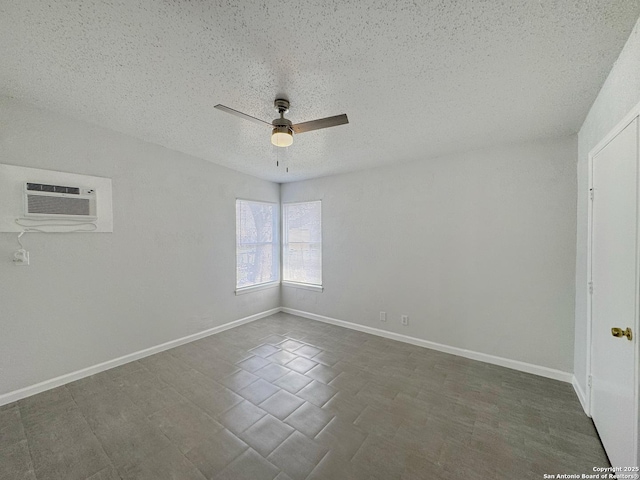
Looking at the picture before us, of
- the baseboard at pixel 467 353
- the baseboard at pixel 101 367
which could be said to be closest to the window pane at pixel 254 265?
the baseboard at pixel 101 367

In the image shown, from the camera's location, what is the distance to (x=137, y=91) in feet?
6.63

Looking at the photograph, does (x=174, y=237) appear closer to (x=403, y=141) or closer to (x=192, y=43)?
(x=192, y=43)

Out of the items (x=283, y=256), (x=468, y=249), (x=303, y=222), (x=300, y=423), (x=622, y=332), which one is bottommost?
(x=300, y=423)

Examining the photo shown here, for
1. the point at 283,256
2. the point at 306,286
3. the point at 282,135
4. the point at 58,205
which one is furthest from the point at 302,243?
the point at 58,205

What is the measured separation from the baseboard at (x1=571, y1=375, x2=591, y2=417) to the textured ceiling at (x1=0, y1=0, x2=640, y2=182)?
2.39m

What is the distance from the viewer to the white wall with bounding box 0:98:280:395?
91.4 inches

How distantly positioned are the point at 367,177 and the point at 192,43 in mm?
2834

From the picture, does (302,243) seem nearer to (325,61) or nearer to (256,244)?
(256,244)

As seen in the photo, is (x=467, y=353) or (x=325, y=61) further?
(x=467, y=353)

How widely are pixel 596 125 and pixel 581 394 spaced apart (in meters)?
2.27

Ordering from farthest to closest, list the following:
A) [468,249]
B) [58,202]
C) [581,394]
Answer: [468,249], [58,202], [581,394]

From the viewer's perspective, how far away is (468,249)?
3.11 m

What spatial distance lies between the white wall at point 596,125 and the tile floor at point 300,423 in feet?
1.96

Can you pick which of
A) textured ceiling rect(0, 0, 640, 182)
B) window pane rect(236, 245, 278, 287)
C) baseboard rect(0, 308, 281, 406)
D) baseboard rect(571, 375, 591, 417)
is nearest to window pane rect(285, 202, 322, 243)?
window pane rect(236, 245, 278, 287)
